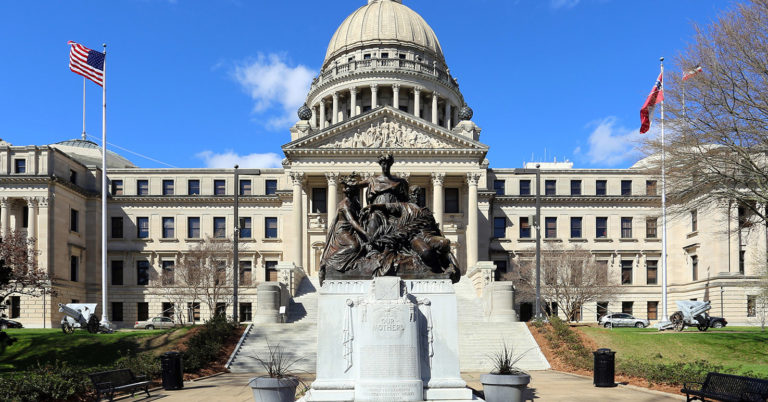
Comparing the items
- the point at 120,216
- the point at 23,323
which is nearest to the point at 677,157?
the point at 23,323

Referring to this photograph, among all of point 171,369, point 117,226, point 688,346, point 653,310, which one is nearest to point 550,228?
point 653,310

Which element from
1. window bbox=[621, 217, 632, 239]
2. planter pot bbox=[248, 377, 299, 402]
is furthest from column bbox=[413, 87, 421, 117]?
planter pot bbox=[248, 377, 299, 402]

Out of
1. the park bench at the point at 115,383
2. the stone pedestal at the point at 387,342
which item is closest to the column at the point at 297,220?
the park bench at the point at 115,383

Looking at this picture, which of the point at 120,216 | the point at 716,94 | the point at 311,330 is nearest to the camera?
the point at 716,94

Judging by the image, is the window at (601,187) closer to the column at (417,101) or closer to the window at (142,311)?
the column at (417,101)

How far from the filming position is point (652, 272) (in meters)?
70.6

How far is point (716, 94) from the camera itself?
1067 inches

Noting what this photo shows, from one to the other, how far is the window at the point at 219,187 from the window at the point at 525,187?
3366cm

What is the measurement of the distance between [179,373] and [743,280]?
2167 inches

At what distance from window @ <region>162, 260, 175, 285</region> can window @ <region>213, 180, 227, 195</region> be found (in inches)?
361

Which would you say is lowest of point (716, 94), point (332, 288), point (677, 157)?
point (332, 288)

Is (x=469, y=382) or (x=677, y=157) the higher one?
(x=677, y=157)

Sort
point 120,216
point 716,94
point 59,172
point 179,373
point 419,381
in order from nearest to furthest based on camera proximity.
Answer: point 419,381 < point 179,373 < point 716,94 < point 59,172 < point 120,216

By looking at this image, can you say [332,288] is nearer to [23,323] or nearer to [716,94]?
[716,94]
